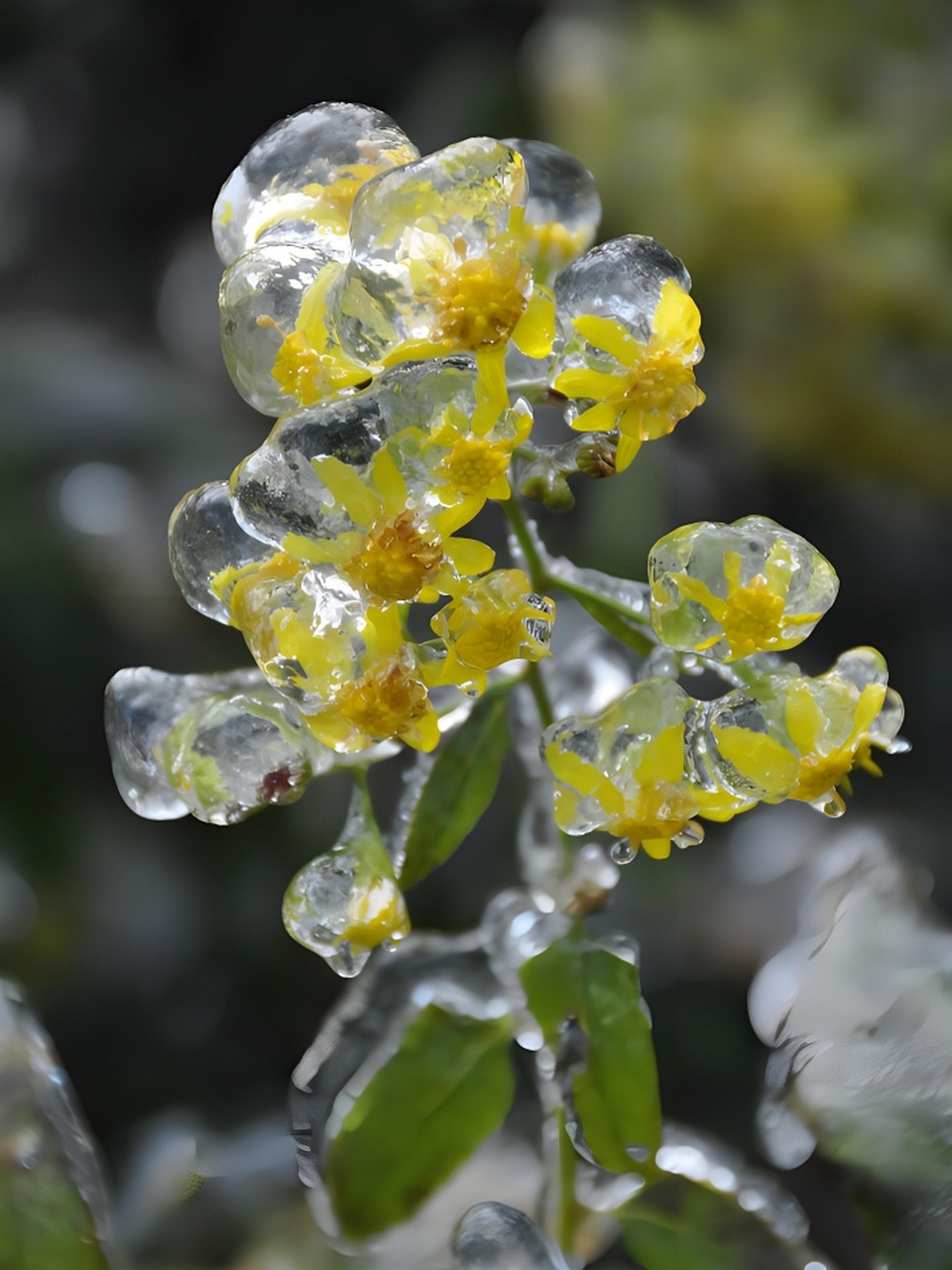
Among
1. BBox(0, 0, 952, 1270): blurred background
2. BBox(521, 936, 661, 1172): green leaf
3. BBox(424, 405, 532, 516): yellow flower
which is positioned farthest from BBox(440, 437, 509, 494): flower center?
BBox(0, 0, 952, 1270): blurred background

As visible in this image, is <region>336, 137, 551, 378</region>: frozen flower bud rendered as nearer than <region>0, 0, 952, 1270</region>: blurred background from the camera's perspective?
Yes

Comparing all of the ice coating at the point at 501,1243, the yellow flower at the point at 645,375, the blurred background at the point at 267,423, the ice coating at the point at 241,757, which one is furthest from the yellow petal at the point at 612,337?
the blurred background at the point at 267,423

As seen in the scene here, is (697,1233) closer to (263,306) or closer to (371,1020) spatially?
(371,1020)

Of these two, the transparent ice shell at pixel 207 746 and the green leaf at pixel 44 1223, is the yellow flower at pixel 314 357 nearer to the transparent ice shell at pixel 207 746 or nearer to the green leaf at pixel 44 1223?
the transparent ice shell at pixel 207 746

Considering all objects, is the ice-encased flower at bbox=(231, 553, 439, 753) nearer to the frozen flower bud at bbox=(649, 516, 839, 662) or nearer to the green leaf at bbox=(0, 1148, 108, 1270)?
the frozen flower bud at bbox=(649, 516, 839, 662)

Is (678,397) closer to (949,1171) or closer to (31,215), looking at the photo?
(949,1171)
